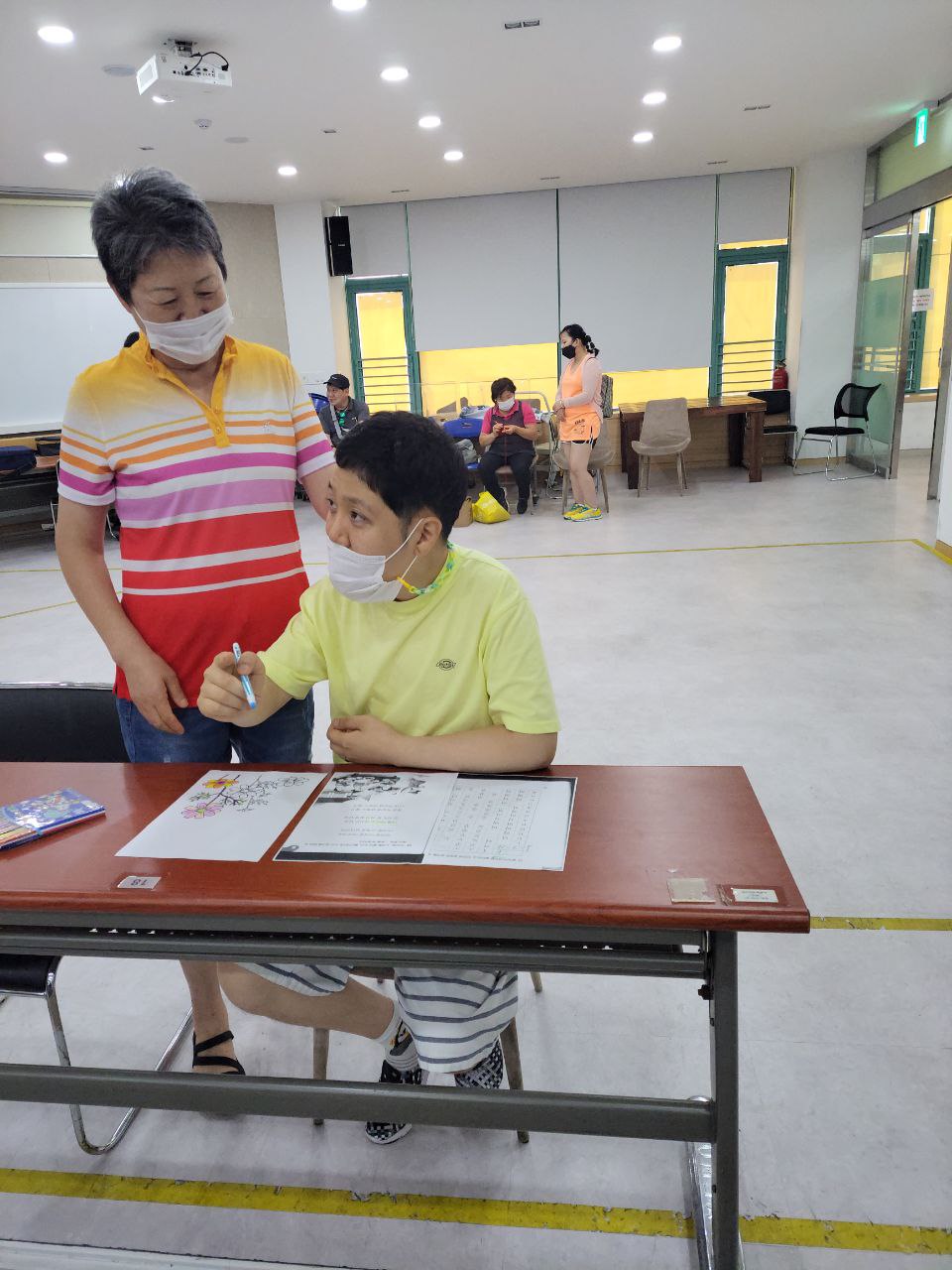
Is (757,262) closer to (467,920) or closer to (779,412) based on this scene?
(779,412)

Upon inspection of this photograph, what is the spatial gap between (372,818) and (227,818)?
23 cm

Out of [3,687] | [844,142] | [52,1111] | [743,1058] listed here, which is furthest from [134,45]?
[844,142]

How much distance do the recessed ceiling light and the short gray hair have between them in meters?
4.21

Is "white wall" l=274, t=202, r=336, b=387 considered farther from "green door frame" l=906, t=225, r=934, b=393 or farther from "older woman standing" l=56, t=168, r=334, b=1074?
"older woman standing" l=56, t=168, r=334, b=1074

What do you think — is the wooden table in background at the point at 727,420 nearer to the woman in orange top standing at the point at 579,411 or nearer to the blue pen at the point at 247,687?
the woman in orange top standing at the point at 579,411

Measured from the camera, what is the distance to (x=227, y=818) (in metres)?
1.36

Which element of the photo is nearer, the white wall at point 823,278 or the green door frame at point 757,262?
the white wall at point 823,278

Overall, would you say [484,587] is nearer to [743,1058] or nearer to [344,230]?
[743,1058]

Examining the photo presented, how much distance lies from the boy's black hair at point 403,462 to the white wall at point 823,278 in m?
9.18

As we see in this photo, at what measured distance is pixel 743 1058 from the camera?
5.84 ft

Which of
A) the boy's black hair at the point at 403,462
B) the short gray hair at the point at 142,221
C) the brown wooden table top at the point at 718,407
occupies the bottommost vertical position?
the brown wooden table top at the point at 718,407

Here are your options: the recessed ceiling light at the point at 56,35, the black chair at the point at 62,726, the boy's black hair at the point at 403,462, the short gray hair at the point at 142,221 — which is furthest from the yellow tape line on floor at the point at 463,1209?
the recessed ceiling light at the point at 56,35

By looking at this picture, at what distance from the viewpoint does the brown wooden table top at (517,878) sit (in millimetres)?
1082

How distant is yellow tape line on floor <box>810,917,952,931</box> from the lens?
2129 mm
